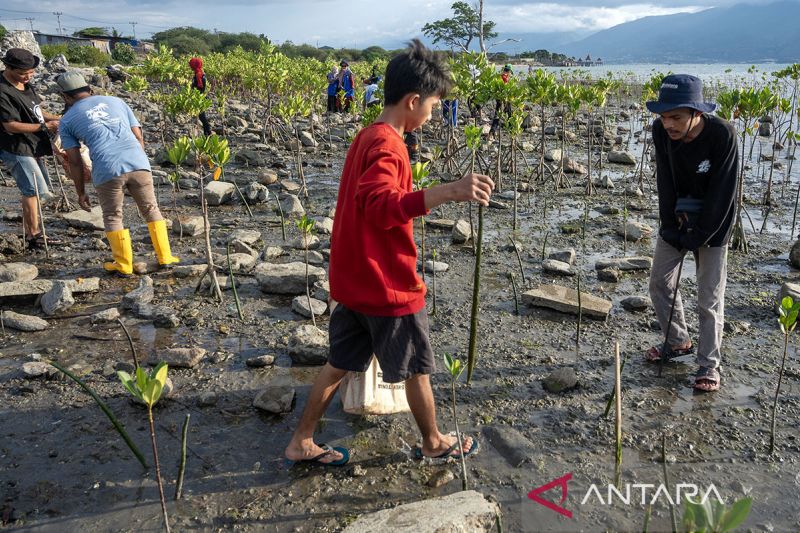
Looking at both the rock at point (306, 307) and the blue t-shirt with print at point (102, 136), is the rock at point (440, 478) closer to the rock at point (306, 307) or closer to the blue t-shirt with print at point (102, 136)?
the rock at point (306, 307)

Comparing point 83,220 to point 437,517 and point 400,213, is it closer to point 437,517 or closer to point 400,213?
point 400,213

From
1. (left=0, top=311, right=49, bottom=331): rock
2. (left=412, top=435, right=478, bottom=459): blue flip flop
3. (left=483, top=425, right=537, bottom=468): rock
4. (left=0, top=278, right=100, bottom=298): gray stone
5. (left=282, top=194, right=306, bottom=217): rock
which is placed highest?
(left=282, top=194, right=306, bottom=217): rock

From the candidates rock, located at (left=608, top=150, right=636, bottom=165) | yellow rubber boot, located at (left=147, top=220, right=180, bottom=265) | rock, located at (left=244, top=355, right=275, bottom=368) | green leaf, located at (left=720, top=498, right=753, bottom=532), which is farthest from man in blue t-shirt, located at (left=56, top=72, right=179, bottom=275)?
rock, located at (left=608, top=150, right=636, bottom=165)

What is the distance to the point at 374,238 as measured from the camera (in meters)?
2.58

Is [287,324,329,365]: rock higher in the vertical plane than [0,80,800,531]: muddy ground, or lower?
higher

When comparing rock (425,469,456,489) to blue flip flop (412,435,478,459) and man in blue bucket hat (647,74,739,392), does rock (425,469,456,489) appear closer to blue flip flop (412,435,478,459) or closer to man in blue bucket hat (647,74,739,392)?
blue flip flop (412,435,478,459)

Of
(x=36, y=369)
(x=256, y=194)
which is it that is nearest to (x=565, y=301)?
(x=36, y=369)

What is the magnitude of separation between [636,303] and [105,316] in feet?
14.8

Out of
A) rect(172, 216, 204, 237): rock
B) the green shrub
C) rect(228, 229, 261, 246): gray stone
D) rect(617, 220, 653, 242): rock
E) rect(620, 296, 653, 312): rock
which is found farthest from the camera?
the green shrub

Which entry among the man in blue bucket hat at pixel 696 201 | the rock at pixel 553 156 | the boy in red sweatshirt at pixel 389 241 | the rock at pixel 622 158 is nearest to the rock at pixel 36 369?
the boy in red sweatshirt at pixel 389 241

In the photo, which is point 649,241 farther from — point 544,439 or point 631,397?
point 544,439

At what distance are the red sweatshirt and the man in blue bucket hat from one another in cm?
190

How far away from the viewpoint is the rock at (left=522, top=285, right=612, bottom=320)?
5.08 meters

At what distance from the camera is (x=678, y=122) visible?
3500 millimetres
